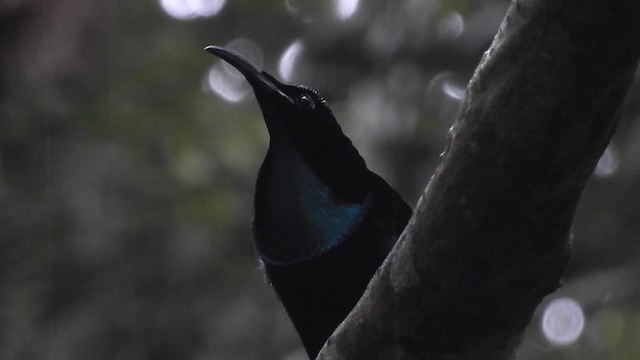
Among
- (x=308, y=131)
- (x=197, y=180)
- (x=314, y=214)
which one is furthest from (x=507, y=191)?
(x=197, y=180)

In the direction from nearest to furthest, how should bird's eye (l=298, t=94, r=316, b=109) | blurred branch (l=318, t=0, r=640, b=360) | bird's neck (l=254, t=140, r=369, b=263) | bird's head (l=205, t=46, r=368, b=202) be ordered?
1. blurred branch (l=318, t=0, r=640, b=360)
2. bird's neck (l=254, t=140, r=369, b=263)
3. bird's head (l=205, t=46, r=368, b=202)
4. bird's eye (l=298, t=94, r=316, b=109)

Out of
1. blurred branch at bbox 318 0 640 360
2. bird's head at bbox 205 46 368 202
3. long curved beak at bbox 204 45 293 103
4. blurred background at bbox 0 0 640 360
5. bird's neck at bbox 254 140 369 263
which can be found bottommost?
blurred background at bbox 0 0 640 360

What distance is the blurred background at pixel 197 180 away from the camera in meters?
6.53

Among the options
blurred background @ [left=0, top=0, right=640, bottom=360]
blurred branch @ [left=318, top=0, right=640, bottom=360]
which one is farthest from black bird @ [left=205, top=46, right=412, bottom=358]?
blurred background @ [left=0, top=0, right=640, bottom=360]

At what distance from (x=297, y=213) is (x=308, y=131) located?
31 centimetres

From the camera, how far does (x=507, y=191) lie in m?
2.24

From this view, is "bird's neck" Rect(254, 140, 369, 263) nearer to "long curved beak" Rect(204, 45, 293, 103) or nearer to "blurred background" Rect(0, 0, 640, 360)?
"long curved beak" Rect(204, 45, 293, 103)

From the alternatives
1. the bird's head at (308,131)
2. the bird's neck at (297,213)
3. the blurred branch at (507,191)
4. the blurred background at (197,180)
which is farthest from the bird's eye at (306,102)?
the blurred background at (197,180)

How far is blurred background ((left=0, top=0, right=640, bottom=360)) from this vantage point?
6.53m

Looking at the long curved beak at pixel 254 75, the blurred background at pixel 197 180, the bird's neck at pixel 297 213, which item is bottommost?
the blurred background at pixel 197 180

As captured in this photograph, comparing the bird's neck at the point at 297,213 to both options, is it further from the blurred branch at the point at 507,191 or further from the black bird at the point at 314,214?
the blurred branch at the point at 507,191

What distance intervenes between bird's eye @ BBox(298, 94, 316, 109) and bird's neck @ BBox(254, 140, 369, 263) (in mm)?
199

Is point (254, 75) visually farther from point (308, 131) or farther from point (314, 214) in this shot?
point (314, 214)

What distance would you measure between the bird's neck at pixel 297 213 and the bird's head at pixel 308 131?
1.0 inches
